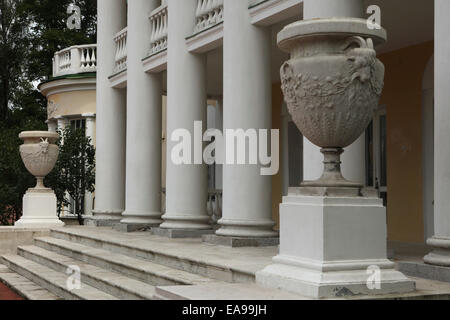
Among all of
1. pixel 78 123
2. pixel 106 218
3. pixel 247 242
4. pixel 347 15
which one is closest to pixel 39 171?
pixel 106 218

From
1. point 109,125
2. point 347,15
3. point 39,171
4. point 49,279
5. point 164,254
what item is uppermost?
point 347,15

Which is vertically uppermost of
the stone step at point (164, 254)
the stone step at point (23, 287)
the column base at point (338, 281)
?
the column base at point (338, 281)

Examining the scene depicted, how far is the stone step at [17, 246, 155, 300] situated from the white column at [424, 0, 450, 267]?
9.54 feet

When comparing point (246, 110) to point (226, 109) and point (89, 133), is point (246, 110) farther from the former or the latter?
point (89, 133)

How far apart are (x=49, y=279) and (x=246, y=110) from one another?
3.85 metres

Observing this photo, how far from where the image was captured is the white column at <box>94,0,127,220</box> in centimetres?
1557

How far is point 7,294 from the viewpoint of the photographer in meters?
→ 11.0

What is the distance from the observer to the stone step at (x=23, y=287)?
32.6 feet

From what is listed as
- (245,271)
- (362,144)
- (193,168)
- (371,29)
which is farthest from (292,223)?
(193,168)

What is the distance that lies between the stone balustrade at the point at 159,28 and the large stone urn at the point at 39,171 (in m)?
3.39

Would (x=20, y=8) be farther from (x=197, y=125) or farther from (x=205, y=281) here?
(x=205, y=281)

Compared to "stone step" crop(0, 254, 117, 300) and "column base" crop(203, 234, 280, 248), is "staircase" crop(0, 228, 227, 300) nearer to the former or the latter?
"stone step" crop(0, 254, 117, 300)

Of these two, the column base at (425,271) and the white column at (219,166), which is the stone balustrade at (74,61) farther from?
the column base at (425,271)

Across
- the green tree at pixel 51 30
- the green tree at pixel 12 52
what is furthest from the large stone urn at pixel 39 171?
the green tree at pixel 12 52
